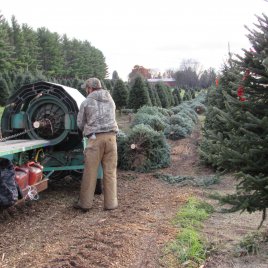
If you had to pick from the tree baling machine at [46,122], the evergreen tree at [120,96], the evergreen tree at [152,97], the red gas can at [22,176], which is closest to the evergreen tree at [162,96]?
the evergreen tree at [152,97]

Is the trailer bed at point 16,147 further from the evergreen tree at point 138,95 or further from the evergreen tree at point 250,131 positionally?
the evergreen tree at point 138,95

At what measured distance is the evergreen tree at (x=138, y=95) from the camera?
87.5 ft

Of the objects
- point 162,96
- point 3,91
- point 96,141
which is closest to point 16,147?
point 96,141

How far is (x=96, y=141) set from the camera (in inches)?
282

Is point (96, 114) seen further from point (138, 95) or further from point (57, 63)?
point (57, 63)

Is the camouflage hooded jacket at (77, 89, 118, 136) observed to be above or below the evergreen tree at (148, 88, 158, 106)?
below

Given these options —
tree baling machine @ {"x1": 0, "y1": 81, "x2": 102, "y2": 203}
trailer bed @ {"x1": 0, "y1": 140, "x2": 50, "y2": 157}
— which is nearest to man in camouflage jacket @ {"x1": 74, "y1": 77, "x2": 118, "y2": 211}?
tree baling machine @ {"x1": 0, "y1": 81, "x2": 102, "y2": 203}

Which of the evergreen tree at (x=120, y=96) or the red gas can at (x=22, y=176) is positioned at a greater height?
the evergreen tree at (x=120, y=96)

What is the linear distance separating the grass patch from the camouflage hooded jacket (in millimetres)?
1795

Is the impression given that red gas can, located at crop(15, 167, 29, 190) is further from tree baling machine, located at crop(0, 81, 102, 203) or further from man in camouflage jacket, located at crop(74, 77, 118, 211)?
tree baling machine, located at crop(0, 81, 102, 203)

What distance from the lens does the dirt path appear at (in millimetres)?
4688

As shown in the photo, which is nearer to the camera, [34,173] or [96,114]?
[34,173]

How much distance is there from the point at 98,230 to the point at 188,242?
4.02 ft

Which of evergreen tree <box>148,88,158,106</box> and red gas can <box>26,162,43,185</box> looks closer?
red gas can <box>26,162,43,185</box>
